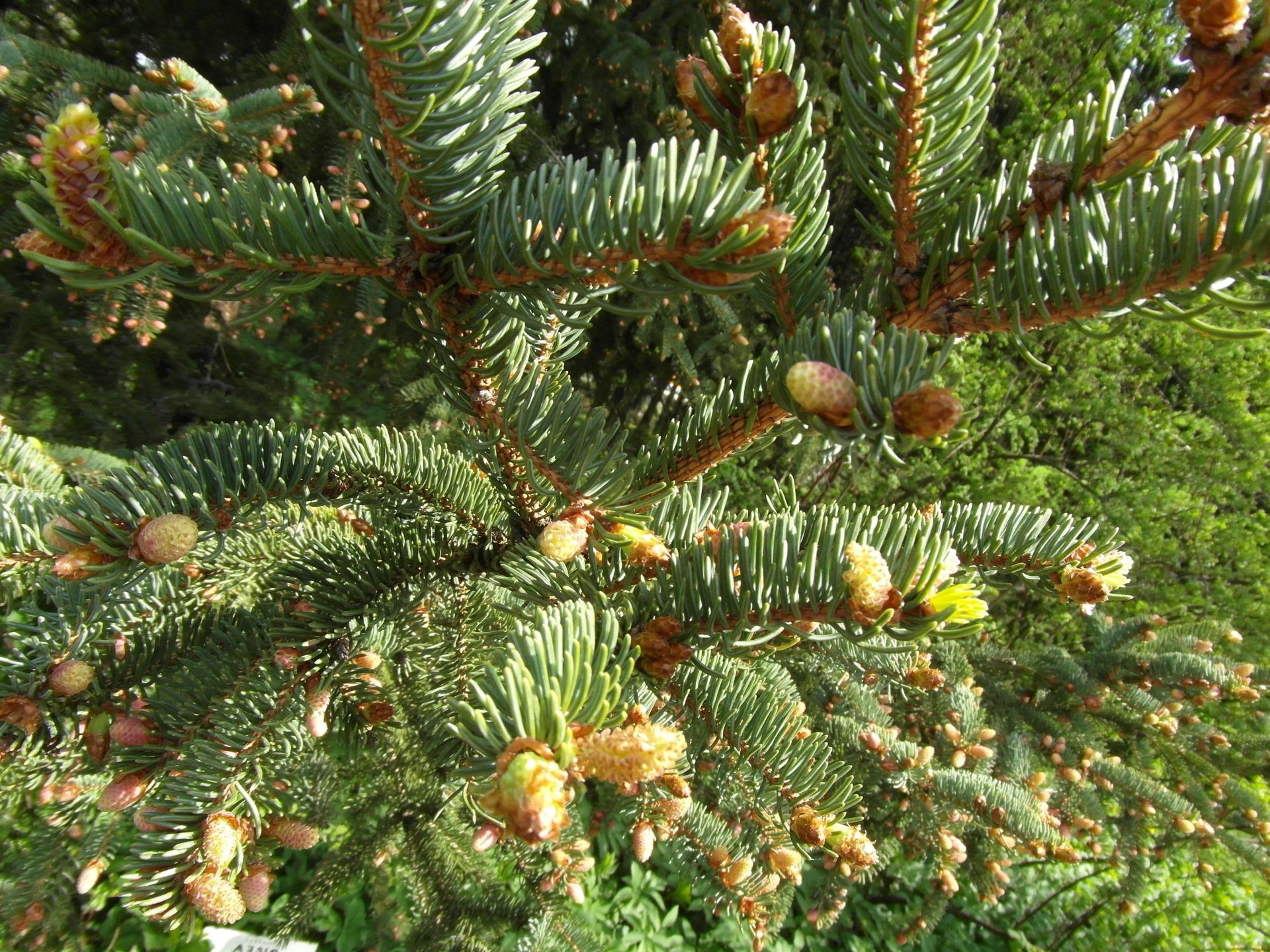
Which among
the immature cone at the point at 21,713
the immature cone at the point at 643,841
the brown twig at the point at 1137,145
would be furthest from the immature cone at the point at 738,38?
the immature cone at the point at 21,713

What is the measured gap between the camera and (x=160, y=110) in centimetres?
129

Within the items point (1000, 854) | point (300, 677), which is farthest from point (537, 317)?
point (1000, 854)

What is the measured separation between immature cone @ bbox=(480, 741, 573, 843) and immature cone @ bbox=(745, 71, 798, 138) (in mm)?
466

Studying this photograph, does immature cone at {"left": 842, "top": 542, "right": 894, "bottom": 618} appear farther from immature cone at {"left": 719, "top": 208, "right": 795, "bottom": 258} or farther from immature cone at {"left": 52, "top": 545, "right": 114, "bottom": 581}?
immature cone at {"left": 52, "top": 545, "right": 114, "bottom": 581}

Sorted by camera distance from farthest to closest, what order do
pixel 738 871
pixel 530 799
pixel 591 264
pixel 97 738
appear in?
1. pixel 738 871
2. pixel 97 738
3. pixel 591 264
4. pixel 530 799

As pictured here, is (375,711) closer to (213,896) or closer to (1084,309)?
(213,896)

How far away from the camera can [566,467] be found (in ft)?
1.91

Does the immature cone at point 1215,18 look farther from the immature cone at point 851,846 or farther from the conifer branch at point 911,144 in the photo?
the immature cone at point 851,846

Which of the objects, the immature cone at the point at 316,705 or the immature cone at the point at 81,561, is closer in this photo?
the immature cone at the point at 81,561

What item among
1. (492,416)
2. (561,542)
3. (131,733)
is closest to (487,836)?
(561,542)

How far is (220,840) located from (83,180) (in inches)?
18.7

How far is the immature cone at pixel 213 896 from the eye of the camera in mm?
495

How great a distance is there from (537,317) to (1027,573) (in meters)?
0.53

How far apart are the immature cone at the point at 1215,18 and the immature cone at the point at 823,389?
0.28m
